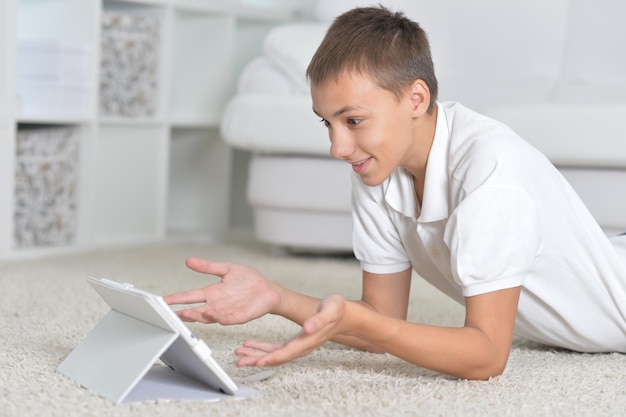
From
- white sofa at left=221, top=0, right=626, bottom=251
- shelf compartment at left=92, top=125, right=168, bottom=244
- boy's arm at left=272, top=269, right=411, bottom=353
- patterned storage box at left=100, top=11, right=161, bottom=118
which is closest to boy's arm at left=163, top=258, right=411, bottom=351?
boy's arm at left=272, top=269, right=411, bottom=353

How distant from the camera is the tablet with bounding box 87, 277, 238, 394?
1.00m

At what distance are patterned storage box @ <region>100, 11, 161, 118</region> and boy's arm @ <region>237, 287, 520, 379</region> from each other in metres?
1.67

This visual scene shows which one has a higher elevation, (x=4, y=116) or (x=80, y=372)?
(x=4, y=116)

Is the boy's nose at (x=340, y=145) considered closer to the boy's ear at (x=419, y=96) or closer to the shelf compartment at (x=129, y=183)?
the boy's ear at (x=419, y=96)

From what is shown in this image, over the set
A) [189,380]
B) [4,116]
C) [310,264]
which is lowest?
[310,264]

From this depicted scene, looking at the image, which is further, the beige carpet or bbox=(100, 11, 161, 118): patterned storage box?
bbox=(100, 11, 161, 118): patterned storage box

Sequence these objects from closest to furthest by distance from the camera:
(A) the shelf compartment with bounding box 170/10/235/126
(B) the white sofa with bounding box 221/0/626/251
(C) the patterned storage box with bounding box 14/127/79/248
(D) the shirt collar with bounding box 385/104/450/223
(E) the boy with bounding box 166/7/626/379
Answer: (E) the boy with bounding box 166/7/626/379
(D) the shirt collar with bounding box 385/104/450/223
(B) the white sofa with bounding box 221/0/626/251
(C) the patterned storage box with bounding box 14/127/79/248
(A) the shelf compartment with bounding box 170/10/235/126

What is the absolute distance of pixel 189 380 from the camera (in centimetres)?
112

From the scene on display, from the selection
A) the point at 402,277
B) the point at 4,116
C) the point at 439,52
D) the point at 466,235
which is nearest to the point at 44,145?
the point at 4,116

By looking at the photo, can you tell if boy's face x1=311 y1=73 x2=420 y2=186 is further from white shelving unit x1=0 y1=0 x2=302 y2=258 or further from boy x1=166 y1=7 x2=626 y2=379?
white shelving unit x1=0 y1=0 x2=302 y2=258

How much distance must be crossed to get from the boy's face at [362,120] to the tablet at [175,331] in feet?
0.96

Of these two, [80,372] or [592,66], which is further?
[592,66]

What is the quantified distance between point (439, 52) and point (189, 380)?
5.58 feet

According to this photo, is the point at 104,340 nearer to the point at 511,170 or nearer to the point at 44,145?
the point at 511,170
